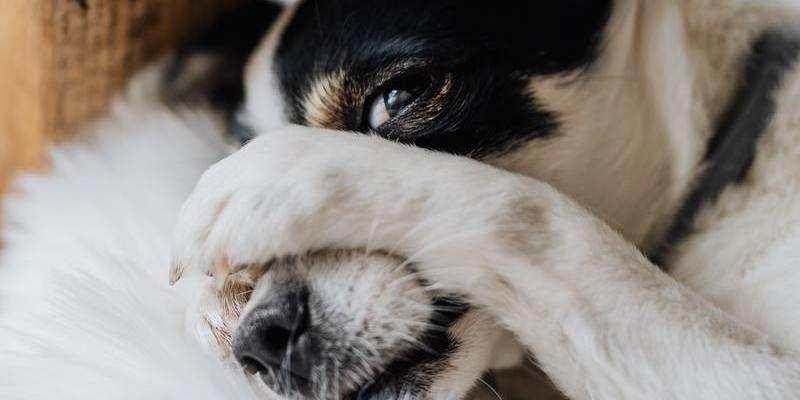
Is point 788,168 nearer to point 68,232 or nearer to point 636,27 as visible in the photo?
point 636,27

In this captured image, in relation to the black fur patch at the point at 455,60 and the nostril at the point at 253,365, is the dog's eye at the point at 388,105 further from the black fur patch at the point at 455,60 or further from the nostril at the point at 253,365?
the nostril at the point at 253,365

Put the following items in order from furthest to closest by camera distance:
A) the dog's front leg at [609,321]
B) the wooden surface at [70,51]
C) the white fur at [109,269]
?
1. the wooden surface at [70,51]
2. the white fur at [109,269]
3. the dog's front leg at [609,321]

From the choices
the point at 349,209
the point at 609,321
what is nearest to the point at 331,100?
the point at 349,209

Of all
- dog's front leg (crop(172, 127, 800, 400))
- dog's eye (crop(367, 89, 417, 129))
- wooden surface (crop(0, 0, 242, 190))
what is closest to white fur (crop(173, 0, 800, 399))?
dog's front leg (crop(172, 127, 800, 400))

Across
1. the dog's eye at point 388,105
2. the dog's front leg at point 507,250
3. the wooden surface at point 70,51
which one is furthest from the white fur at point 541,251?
the wooden surface at point 70,51

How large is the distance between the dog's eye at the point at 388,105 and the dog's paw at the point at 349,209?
0.12 m

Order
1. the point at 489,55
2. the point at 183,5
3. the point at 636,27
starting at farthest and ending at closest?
the point at 183,5
the point at 636,27
the point at 489,55

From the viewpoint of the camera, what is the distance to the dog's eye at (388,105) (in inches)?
34.3

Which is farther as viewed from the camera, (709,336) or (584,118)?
(584,118)

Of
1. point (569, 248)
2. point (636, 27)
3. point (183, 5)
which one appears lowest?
point (569, 248)

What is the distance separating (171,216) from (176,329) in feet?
0.78

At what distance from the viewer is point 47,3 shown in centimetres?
113

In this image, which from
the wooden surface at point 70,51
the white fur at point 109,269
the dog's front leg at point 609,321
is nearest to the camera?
the dog's front leg at point 609,321

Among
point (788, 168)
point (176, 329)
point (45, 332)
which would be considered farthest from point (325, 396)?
point (788, 168)
